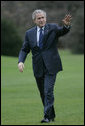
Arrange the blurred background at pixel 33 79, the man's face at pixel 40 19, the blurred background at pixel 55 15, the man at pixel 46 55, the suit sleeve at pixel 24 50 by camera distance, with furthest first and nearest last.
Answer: the blurred background at pixel 55 15 → the blurred background at pixel 33 79 → the suit sleeve at pixel 24 50 → the man at pixel 46 55 → the man's face at pixel 40 19

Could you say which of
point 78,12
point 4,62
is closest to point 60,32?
point 4,62

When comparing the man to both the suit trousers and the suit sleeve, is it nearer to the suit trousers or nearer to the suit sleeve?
the suit trousers

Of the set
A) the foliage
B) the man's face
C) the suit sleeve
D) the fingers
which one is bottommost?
the foliage

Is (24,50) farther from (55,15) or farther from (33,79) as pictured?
(55,15)

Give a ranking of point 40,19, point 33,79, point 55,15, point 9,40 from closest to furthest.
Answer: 1. point 40,19
2. point 33,79
3. point 9,40
4. point 55,15

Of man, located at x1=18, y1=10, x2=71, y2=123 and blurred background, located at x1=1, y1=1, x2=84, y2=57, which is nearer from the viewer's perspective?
man, located at x1=18, y1=10, x2=71, y2=123

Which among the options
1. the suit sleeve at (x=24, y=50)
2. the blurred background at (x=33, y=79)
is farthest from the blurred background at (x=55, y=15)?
the suit sleeve at (x=24, y=50)

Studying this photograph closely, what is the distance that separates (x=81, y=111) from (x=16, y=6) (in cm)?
5832

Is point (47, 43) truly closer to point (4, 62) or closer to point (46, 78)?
point (46, 78)

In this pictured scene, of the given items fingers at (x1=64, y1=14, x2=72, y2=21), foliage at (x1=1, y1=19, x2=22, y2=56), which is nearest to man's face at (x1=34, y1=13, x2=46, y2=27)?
fingers at (x1=64, y1=14, x2=72, y2=21)

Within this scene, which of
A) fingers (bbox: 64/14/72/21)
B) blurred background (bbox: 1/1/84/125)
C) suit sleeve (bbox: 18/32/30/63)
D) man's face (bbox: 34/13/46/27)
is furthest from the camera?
blurred background (bbox: 1/1/84/125)

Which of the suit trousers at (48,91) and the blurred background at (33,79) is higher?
the suit trousers at (48,91)

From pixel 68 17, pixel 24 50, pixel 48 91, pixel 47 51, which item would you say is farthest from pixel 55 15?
pixel 68 17

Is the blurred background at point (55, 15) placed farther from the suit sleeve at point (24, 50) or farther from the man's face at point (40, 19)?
the man's face at point (40, 19)
